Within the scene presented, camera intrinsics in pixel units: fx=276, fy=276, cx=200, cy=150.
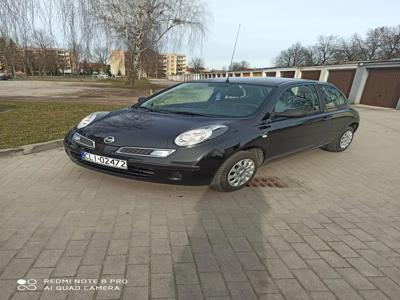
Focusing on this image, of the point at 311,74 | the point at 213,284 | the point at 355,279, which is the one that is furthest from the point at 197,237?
the point at 311,74

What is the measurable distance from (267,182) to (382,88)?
17.5m

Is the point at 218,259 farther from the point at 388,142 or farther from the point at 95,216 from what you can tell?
the point at 388,142

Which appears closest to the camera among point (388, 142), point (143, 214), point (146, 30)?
point (143, 214)

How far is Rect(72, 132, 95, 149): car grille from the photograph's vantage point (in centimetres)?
321

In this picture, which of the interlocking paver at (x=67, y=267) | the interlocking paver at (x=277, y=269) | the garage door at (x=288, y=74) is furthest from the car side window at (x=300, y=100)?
the garage door at (x=288, y=74)

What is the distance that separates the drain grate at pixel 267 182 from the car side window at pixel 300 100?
1.00 m

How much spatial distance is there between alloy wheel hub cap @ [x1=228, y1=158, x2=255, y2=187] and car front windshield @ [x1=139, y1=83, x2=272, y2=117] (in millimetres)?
622

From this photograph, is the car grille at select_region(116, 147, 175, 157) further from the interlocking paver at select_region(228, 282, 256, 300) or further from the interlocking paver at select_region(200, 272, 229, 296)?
the interlocking paver at select_region(228, 282, 256, 300)

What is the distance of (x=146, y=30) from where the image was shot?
23656mm

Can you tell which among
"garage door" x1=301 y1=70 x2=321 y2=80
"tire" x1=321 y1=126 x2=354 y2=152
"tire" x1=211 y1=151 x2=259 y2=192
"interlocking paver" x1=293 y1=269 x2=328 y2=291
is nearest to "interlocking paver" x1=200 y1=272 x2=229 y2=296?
"interlocking paver" x1=293 y1=269 x2=328 y2=291

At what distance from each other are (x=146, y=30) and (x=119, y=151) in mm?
23341

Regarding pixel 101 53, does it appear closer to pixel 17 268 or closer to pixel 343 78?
pixel 17 268

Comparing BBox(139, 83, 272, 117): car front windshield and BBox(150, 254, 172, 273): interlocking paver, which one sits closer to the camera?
BBox(150, 254, 172, 273): interlocking paver

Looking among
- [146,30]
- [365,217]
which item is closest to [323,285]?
[365,217]
